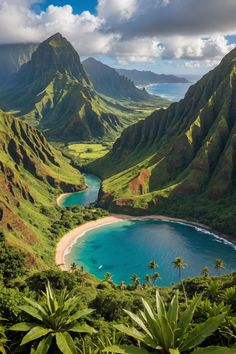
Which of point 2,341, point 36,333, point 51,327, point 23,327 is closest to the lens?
point 36,333

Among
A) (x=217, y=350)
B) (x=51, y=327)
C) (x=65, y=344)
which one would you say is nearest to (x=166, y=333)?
(x=217, y=350)

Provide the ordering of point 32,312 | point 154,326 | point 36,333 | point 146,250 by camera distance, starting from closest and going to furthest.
→ point 154,326, point 36,333, point 32,312, point 146,250

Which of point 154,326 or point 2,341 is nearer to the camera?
point 154,326

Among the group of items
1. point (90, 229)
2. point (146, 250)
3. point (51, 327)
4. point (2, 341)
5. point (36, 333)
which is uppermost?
point (36, 333)

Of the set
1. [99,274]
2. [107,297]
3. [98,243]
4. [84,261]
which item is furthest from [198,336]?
[98,243]

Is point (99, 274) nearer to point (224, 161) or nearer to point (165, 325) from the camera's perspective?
point (224, 161)

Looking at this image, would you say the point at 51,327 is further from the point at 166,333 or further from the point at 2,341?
the point at 166,333
